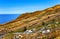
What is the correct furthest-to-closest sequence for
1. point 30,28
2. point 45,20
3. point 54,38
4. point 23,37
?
point 45,20 → point 30,28 → point 23,37 → point 54,38

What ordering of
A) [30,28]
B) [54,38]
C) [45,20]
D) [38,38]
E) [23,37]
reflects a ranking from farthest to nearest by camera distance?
[45,20], [30,28], [23,37], [38,38], [54,38]

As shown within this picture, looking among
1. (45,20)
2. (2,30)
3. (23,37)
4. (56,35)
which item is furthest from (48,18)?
(56,35)

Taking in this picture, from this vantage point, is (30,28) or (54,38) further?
(30,28)

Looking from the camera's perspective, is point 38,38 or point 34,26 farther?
point 34,26

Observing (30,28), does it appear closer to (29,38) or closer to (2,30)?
(2,30)

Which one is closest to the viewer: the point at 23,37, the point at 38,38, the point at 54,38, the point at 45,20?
the point at 54,38

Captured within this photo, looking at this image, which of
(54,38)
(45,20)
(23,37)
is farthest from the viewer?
(45,20)

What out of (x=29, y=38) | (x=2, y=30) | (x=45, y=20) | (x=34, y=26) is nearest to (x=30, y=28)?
(x=34, y=26)

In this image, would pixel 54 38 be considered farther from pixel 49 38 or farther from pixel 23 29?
pixel 23 29
